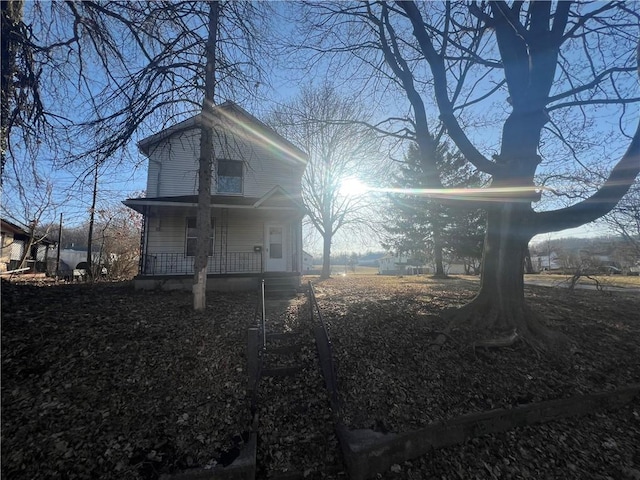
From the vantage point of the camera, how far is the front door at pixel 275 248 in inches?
429

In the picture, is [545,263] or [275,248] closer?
[275,248]

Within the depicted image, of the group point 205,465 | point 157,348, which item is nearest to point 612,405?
point 205,465

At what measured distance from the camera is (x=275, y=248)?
11031 mm

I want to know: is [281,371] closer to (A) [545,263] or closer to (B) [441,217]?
(B) [441,217]

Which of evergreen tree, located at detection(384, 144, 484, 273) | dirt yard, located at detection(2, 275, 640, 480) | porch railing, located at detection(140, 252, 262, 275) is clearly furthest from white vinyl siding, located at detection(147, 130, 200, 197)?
evergreen tree, located at detection(384, 144, 484, 273)

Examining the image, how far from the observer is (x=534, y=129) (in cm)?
552

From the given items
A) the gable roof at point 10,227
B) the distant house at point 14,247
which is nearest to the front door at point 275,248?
the distant house at point 14,247

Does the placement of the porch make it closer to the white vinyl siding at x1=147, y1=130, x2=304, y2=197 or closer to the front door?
the front door

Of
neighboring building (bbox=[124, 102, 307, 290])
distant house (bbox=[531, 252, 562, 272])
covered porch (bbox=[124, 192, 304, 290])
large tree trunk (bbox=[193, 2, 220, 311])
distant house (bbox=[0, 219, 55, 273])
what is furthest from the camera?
distant house (bbox=[531, 252, 562, 272])

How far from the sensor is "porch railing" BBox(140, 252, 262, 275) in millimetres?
9805

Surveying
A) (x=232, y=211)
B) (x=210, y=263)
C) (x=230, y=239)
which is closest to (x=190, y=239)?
(x=210, y=263)

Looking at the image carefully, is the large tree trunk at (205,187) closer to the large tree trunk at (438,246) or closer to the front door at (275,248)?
the front door at (275,248)

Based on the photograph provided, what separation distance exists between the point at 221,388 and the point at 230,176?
933 centimetres

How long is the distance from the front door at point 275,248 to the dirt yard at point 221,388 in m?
5.15
